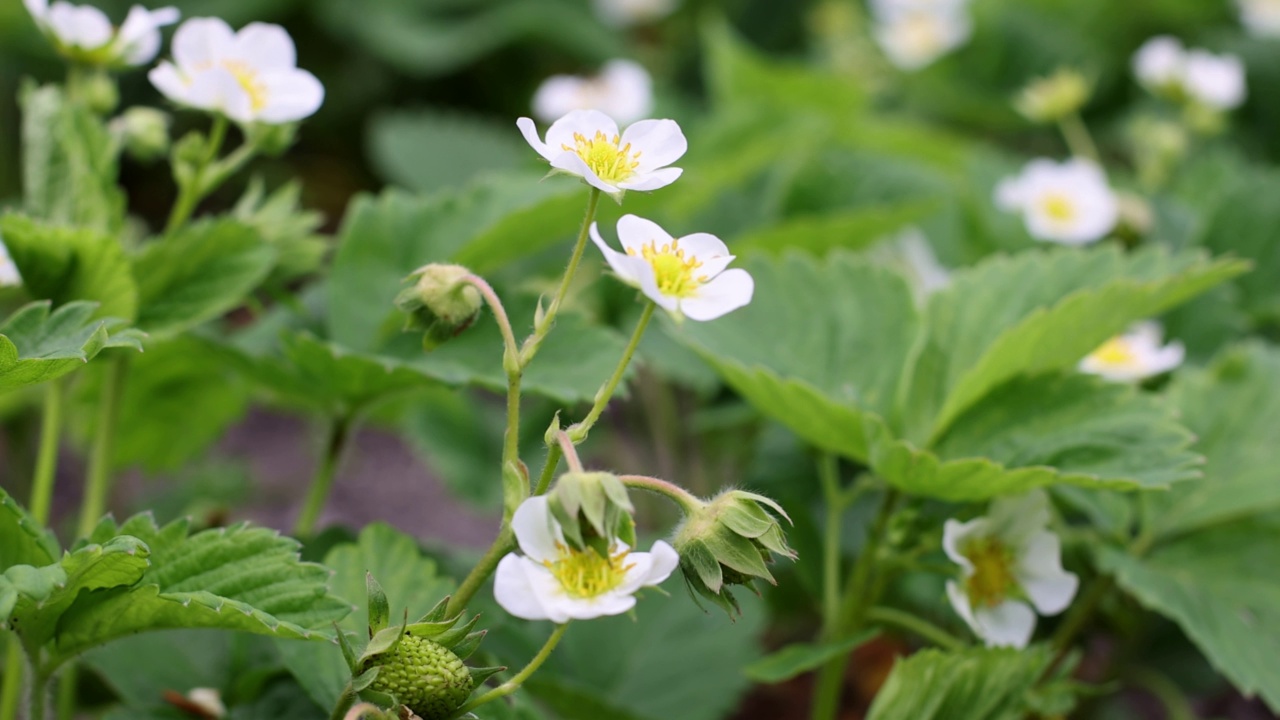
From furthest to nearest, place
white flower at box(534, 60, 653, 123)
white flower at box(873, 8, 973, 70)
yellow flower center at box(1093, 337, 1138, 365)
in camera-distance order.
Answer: white flower at box(873, 8, 973, 70)
white flower at box(534, 60, 653, 123)
yellow flower center at box(1093, 337, 1138, 365)

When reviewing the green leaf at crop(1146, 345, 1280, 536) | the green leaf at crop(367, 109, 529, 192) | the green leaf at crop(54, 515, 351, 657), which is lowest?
the green leaf at crop(367, 109, 529, 192)

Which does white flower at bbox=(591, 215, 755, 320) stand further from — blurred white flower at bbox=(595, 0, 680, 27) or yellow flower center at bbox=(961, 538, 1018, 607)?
blurred white flower at bbox=(595, 0, 680, 27)

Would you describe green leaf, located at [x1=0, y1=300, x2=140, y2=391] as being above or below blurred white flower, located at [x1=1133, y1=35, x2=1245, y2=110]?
above

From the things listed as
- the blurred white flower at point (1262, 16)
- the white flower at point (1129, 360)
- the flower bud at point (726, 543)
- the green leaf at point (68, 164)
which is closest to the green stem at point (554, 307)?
the flower bud at point (726, 543)

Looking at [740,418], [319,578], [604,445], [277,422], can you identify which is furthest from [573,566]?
[277,422]

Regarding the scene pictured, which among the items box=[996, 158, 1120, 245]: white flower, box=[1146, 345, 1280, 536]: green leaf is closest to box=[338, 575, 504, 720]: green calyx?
box=[1146, 345, 1280, 536]: green leaf

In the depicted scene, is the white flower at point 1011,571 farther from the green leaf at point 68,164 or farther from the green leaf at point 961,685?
the green leaf at point 68,164

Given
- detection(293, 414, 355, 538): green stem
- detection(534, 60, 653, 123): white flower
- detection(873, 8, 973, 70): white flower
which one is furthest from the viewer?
detection(873, 8, 973, 70): white flower
